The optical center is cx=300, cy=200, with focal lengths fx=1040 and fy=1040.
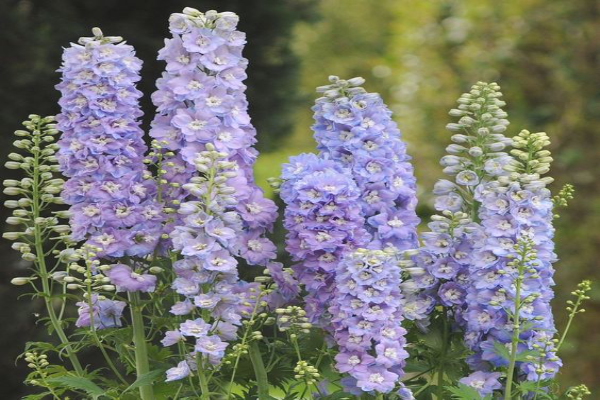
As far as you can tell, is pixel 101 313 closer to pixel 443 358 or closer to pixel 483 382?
pixel 443 358

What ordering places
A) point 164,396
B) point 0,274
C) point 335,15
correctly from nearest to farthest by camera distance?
point 164,396 → point 0,274 → point 335,15

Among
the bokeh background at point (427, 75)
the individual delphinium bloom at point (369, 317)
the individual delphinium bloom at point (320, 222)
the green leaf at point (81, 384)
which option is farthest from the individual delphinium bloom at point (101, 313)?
the bokeh background at point (427, 75)

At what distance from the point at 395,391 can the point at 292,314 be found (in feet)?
1.09

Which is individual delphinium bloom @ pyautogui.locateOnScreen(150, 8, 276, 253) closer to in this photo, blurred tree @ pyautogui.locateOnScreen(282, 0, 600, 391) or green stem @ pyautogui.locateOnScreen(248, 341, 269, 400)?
green stem @ pyautogui.locateOnScreen(248, 341, 269, 400)

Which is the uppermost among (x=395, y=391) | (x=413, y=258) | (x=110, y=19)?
(x=110, y=19)

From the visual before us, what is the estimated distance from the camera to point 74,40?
16.4 feet

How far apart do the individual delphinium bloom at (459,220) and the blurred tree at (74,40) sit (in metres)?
2.62

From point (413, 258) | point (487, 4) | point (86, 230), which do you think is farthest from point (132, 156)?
point (487, 4)

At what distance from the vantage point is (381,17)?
14305mm

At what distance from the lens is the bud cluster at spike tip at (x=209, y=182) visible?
243cm

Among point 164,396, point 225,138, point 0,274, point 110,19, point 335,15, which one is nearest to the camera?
point 225,138

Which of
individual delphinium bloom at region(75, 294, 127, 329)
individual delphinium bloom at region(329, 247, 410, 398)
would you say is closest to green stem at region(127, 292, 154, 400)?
individual delphinium bloom at region(75, 294, 127, 329)

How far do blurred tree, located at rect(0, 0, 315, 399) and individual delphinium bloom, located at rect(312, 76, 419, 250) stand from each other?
2.52 meters

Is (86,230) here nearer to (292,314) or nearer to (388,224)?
(292,314)
